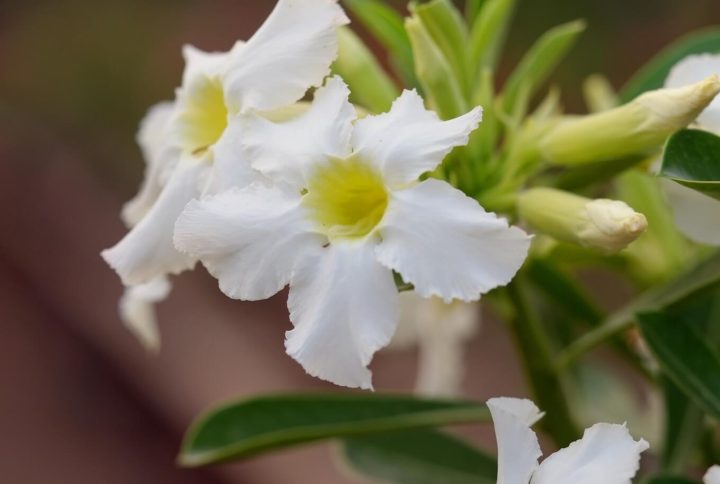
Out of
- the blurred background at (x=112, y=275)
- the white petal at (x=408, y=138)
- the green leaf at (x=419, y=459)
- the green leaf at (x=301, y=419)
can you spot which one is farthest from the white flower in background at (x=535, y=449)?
the blurred background at (x=112, y=275)

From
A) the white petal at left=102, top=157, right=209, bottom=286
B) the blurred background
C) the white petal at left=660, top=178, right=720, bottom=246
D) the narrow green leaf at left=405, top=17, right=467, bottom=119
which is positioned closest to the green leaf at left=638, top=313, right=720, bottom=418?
the white petal at left=660, top=178, right=720, bottom=246

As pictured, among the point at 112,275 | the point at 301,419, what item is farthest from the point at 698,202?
the point at 112,275

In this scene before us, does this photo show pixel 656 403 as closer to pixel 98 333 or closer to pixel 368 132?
pixel 368 132

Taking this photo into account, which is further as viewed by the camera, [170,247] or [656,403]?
[656,403]

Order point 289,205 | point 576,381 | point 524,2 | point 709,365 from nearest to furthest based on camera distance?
point 289,205
point 709,365
point 576,381
point 524,2

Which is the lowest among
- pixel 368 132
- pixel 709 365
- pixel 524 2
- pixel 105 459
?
pixel 105 459

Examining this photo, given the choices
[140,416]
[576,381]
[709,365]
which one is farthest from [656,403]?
[140,416]
